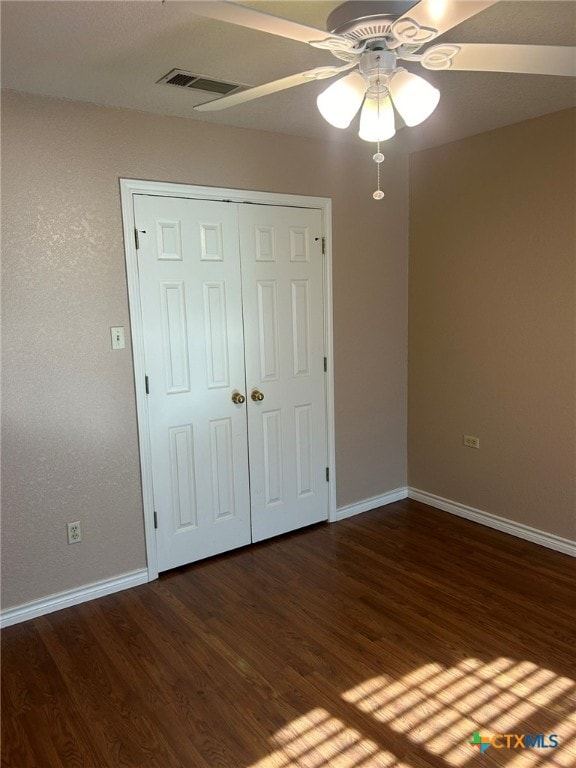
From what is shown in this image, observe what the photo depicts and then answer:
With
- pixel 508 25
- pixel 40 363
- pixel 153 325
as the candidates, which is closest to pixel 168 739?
pixel 40 363

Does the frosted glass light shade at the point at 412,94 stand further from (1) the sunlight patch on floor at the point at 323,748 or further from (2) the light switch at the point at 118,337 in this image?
(1) the sunlight patch on floor at the point at 323,748

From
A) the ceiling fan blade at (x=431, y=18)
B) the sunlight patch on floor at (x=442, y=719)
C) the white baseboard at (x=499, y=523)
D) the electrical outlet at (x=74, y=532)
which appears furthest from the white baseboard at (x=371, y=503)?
the ceiling fan blade at (x=431, y=18)

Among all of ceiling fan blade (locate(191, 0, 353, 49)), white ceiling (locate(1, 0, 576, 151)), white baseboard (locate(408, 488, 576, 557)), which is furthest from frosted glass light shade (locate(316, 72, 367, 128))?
white baseboard (locate(408, 488, 576, 557))

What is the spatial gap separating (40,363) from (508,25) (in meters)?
2.41

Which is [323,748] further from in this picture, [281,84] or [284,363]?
[281,84]

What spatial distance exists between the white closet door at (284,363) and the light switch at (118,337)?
746 millimetres

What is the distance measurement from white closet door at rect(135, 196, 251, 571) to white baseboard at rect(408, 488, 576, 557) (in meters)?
1.50

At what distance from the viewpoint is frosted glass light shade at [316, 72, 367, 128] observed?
1676 millimetres

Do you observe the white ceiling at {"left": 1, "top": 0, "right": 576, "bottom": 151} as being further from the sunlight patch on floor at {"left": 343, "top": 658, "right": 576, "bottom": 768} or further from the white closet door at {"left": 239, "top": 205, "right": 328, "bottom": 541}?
the sunlight patch on floor at {"left": 343, "top": 658, "right": 576, "bottom": 768}

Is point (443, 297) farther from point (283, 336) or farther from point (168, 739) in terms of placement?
point (168, 739)

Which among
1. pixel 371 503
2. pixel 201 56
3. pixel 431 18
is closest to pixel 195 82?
pixel 201 56

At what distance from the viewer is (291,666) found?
2439 millimetres

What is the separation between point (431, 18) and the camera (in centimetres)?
139

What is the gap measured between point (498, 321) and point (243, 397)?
1.66 meters
